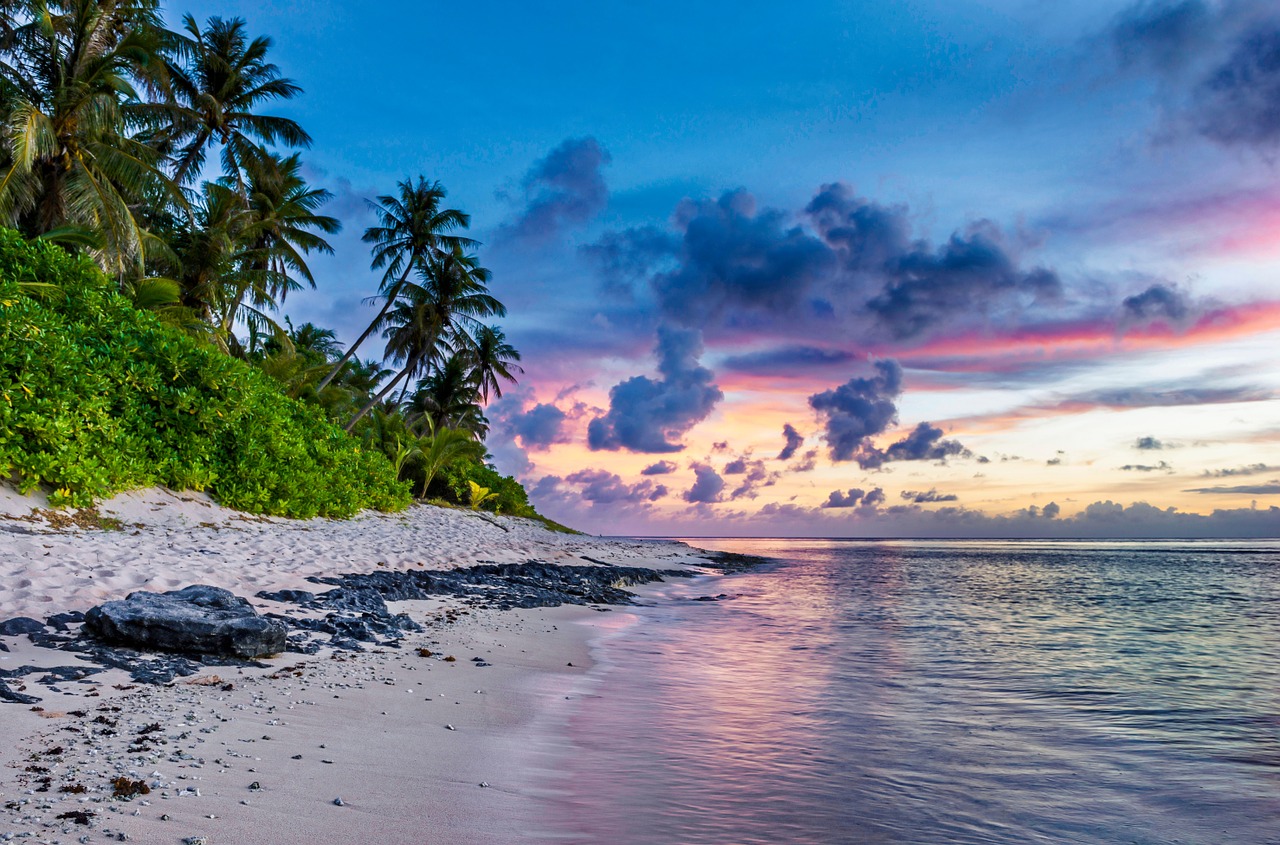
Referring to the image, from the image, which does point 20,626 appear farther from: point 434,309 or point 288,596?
point 434,309

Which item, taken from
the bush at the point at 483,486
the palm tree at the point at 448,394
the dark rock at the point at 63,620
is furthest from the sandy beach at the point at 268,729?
the palm tree at the point at 448,394

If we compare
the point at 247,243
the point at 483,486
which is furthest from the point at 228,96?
the point at 483,486

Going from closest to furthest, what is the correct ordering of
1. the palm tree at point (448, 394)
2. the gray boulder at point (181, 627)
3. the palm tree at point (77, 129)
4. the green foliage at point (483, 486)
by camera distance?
the gray boulder at point (181, 627)
the palm tree at point (77, 129)
the green foliage at point (483, 486)
the palm tree at point (448, 394)

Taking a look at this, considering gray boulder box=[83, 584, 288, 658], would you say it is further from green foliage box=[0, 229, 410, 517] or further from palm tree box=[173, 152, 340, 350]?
palm tree box=[173, 152, 340, 350]

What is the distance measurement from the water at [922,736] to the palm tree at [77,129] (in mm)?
15804

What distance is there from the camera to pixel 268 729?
4168mm

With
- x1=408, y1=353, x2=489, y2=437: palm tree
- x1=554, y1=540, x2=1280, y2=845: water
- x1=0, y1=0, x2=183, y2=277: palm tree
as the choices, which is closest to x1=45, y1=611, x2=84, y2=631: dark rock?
x1=554, y1=540, x2=1280, y2=845: water

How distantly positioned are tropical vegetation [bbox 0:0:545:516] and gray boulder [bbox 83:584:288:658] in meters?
6.48

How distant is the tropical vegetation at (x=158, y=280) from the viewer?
37.5 ft

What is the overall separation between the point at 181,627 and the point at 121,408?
10.1 metres

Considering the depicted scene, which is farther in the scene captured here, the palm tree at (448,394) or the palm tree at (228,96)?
the palm tree at (448,394)

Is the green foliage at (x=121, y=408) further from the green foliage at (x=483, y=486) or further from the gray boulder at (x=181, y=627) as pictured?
the green foliage at (x=483, y=486)

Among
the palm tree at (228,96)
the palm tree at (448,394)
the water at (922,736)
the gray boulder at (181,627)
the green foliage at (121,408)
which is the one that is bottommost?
the water at (922,736)

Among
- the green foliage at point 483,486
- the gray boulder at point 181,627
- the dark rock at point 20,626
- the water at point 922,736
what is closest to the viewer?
the water at point 922,736
